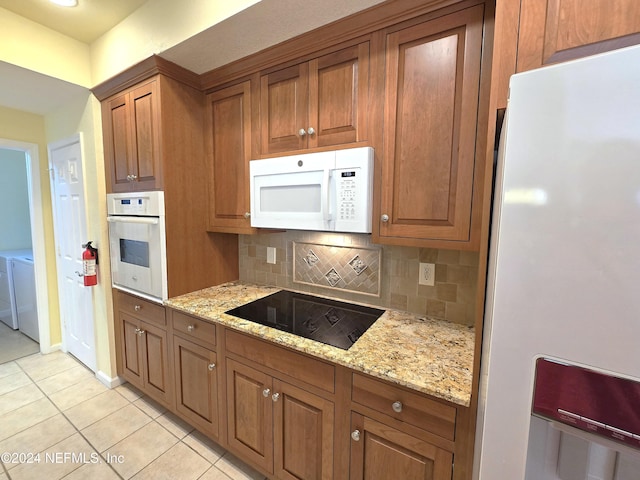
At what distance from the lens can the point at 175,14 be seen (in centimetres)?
149

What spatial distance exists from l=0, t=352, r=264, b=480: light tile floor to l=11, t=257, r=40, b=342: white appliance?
729 mm

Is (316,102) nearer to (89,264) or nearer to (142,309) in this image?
(142,309)

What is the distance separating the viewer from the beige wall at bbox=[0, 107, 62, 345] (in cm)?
240

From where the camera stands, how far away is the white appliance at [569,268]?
462 millimetres

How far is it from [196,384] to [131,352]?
32.7 inches

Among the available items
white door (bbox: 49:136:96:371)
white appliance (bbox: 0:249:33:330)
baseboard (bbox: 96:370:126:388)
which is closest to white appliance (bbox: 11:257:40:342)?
white appliance (bbox: 0:249:33:330)

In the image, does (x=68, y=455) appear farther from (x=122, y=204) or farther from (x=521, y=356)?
(x=521, y=356)

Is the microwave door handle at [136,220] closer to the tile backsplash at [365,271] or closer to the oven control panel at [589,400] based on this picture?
the tile backsplash at [365,271]

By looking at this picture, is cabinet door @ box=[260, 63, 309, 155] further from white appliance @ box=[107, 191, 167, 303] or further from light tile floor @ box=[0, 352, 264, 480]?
light tile floor @ box=[0, 352, 264, 480]

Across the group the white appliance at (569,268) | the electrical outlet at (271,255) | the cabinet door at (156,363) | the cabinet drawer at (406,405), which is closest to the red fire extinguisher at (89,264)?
the cabinet door at (156,363)

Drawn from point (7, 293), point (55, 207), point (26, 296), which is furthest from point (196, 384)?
point (7, 293)

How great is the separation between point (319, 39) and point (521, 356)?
1.50 metres

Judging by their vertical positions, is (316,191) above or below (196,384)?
above

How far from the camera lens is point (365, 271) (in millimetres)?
1655
